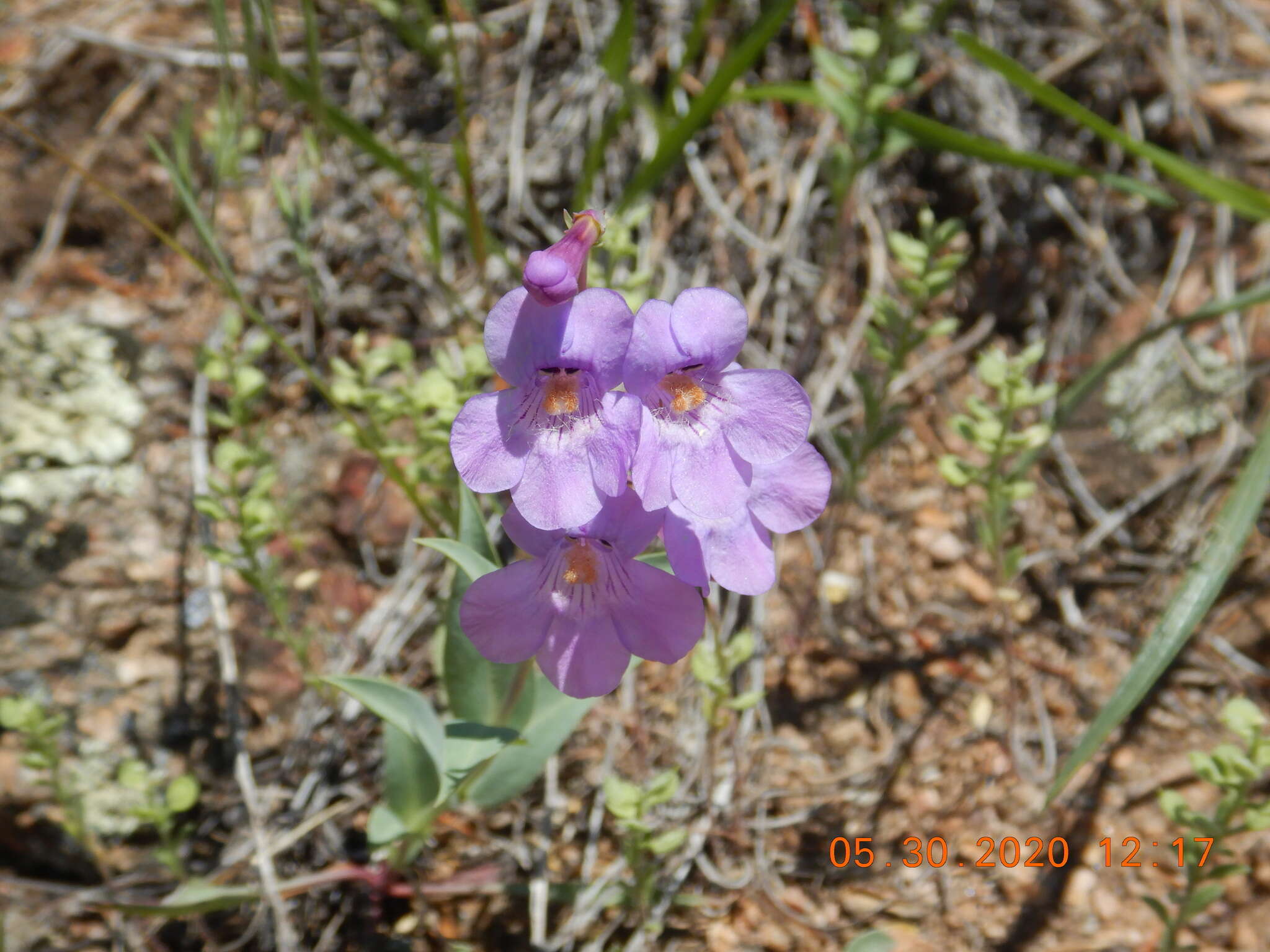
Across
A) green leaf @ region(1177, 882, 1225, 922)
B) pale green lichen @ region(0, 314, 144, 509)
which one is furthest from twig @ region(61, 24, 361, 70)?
green leaf @ region(1177, 882, 1225, 922)

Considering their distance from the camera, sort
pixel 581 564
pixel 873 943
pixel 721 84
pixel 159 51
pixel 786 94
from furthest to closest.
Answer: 1. pixel 159 51
2. pixel 786 94
3. pixel 721 84
4. pixel 873 943
5. pixel 581 564

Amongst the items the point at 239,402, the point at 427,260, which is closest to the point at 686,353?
the point at 239,402

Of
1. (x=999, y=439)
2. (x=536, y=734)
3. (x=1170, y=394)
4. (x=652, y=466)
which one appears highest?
(x=652, y=466)

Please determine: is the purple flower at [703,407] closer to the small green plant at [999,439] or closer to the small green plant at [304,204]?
the small green plant at [999,439]

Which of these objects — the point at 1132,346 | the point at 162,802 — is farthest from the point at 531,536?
the point at 1132,346

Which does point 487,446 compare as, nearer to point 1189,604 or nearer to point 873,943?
point 873,943

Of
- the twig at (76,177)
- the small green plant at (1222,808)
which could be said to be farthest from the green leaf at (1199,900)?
the twig at (76,177)
